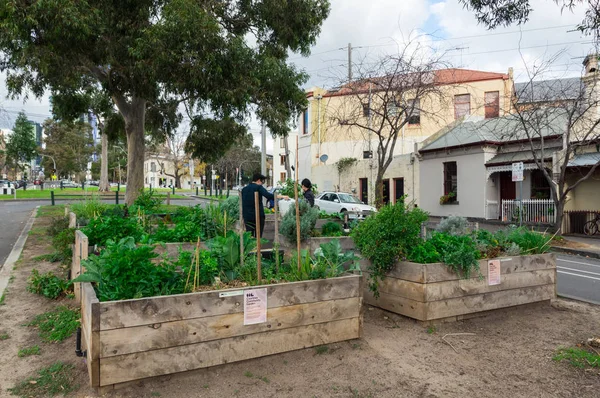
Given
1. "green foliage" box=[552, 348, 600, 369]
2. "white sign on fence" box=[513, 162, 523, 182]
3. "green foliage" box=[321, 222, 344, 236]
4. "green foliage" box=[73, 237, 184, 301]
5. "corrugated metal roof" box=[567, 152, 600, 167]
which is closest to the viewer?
"green foliage" box=[73, 237, 184, 301]

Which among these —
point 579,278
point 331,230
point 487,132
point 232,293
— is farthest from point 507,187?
point 232,293

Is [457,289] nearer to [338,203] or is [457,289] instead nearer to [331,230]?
[331,230]

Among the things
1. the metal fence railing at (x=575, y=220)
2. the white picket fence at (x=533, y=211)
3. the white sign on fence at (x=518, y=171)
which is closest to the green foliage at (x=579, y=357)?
the white sign on fence at (x=518, y=171)

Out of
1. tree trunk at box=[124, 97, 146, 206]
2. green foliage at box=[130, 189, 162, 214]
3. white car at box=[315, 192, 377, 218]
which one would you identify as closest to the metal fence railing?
white car at box=[315, 192, 377, 218]

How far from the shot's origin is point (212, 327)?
3.47 metres

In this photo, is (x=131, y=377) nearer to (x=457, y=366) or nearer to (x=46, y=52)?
(x=457, y=366)

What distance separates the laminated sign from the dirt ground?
40 cm

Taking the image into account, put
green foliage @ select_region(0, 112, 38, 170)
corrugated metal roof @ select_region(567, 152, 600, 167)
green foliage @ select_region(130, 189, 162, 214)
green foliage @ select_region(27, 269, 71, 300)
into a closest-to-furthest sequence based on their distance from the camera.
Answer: green foliage @ select_region(27, 269, 71, 300) → green foliage @ select_region(130, 189, 162, 214) → corrugated metal roof @ select_region(567, 152, 600, 167) → green foliage @ select_region(0, 112, 38, 170)

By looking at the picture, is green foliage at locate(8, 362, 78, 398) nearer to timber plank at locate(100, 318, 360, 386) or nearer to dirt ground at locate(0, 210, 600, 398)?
dirt ground at locate(0, 210, 600, 398)

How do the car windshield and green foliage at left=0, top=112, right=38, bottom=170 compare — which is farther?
green foliage at left=0, top=112, right=38, bottom=170

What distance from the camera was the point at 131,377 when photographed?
3211 mm

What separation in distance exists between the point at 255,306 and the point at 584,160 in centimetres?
1851

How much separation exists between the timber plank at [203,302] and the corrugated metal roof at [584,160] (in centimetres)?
1690

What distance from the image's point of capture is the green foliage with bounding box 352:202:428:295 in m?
4.79
